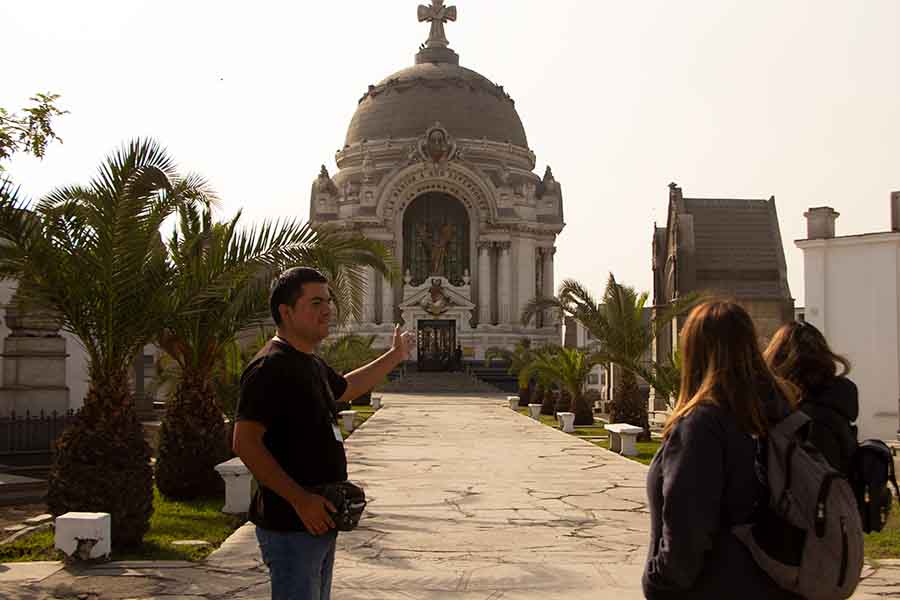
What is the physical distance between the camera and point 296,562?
434 centimetres

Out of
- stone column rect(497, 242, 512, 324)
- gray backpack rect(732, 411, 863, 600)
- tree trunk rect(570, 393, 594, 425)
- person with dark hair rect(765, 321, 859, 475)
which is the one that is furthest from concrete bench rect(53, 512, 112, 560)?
stone column rect(497, 242, 512, 324)

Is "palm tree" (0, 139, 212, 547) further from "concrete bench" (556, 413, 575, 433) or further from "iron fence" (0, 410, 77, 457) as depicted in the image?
"concrete bench" (556, 413, 575, 433)

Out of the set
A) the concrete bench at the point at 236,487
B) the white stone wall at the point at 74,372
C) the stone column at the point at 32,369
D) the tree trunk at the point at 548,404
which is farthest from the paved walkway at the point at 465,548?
the tree trunk at the point at 548,404

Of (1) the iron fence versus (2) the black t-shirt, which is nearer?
(2) the black t-shirt

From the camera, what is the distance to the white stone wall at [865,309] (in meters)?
23.1

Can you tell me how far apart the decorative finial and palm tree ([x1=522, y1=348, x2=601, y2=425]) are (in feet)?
156

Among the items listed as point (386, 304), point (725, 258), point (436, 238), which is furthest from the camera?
point (436, 238)

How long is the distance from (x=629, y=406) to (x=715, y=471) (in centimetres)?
1972

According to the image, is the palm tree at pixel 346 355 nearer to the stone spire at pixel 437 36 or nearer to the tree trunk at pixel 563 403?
the tree trunk at pixel 563 403

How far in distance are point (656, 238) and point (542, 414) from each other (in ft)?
20.8

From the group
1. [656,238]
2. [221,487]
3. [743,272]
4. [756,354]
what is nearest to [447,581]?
[756,354]

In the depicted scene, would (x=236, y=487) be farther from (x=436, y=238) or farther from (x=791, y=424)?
(x=436, y=238)

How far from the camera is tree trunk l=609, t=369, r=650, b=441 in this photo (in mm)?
22953

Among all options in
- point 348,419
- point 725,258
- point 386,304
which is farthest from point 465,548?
point 386,304
